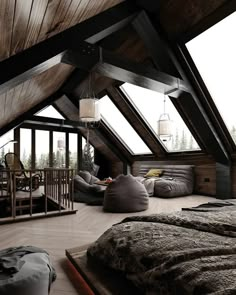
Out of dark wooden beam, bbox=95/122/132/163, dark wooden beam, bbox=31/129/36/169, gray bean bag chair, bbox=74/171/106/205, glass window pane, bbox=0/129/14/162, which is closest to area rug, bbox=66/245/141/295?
gray bean bag chair, bbox=74/171/106/205

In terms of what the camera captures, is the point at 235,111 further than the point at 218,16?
Yes

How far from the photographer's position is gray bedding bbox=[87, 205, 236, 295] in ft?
2.84

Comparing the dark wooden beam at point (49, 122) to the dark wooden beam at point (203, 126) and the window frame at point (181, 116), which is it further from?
the dark wooden beam at point (203, 126)

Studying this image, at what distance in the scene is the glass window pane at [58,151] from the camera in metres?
8.48

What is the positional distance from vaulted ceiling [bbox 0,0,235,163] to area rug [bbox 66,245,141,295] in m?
2.13

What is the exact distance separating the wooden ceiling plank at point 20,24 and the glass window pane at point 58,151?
6.18 meters

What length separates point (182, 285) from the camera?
877 mm

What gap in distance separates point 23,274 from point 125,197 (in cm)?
277

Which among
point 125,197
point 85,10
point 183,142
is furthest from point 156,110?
point 85,10

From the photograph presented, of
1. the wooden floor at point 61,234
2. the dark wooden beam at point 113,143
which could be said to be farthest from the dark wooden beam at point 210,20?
the dark wooden beam at point 113,143

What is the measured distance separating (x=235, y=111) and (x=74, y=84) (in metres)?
3.96

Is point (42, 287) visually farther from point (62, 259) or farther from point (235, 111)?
point (235, 111)

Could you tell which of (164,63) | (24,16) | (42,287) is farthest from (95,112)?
(42,287)

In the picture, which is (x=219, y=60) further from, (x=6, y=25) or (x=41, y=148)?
(x=41, y=148)
